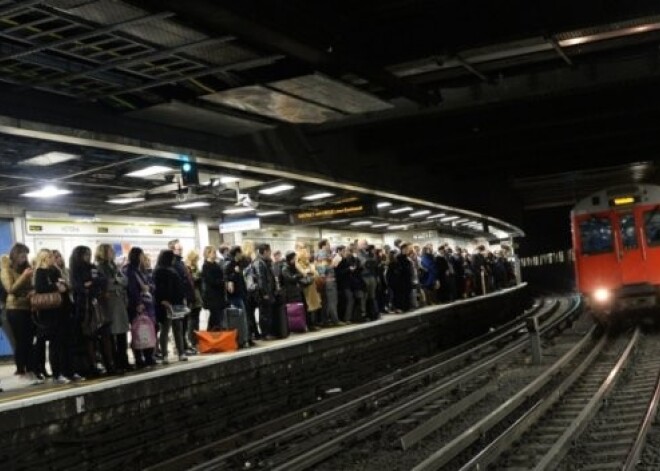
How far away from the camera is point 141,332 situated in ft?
32.4

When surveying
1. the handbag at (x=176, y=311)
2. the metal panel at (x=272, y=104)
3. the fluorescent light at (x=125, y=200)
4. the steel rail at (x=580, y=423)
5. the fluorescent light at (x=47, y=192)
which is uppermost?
the metal panel at (x=272, y=104)

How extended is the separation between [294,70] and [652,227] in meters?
11.0

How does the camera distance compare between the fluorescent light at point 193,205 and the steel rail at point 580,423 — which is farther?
the fluorescent light at point 193,205

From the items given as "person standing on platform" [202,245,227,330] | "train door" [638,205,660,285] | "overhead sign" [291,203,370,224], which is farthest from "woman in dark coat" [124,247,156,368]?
"train door" [638,205,660,285]

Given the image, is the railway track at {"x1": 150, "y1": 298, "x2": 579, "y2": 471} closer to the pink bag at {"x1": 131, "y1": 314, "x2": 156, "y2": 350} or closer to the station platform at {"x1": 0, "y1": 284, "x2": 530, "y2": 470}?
the station platform at {"x1": 0, "y1": 284, "x2": 530, "y2": 470}

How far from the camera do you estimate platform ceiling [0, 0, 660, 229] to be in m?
7.19

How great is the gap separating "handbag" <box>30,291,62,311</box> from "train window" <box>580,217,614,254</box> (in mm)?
12360

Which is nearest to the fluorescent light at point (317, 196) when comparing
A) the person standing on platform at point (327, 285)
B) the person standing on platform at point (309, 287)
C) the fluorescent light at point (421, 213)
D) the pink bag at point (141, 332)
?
the person standing on platform at point (327, 285)

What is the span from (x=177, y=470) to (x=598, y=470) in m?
4.21

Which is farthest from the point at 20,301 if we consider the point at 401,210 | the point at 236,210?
the point at 401,210

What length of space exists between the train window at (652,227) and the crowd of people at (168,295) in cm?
517

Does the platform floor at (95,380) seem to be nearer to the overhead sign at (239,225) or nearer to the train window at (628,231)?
the overhead sign at (239,225)

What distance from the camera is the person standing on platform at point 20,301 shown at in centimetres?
942

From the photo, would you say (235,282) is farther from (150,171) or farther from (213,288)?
(150,171)
